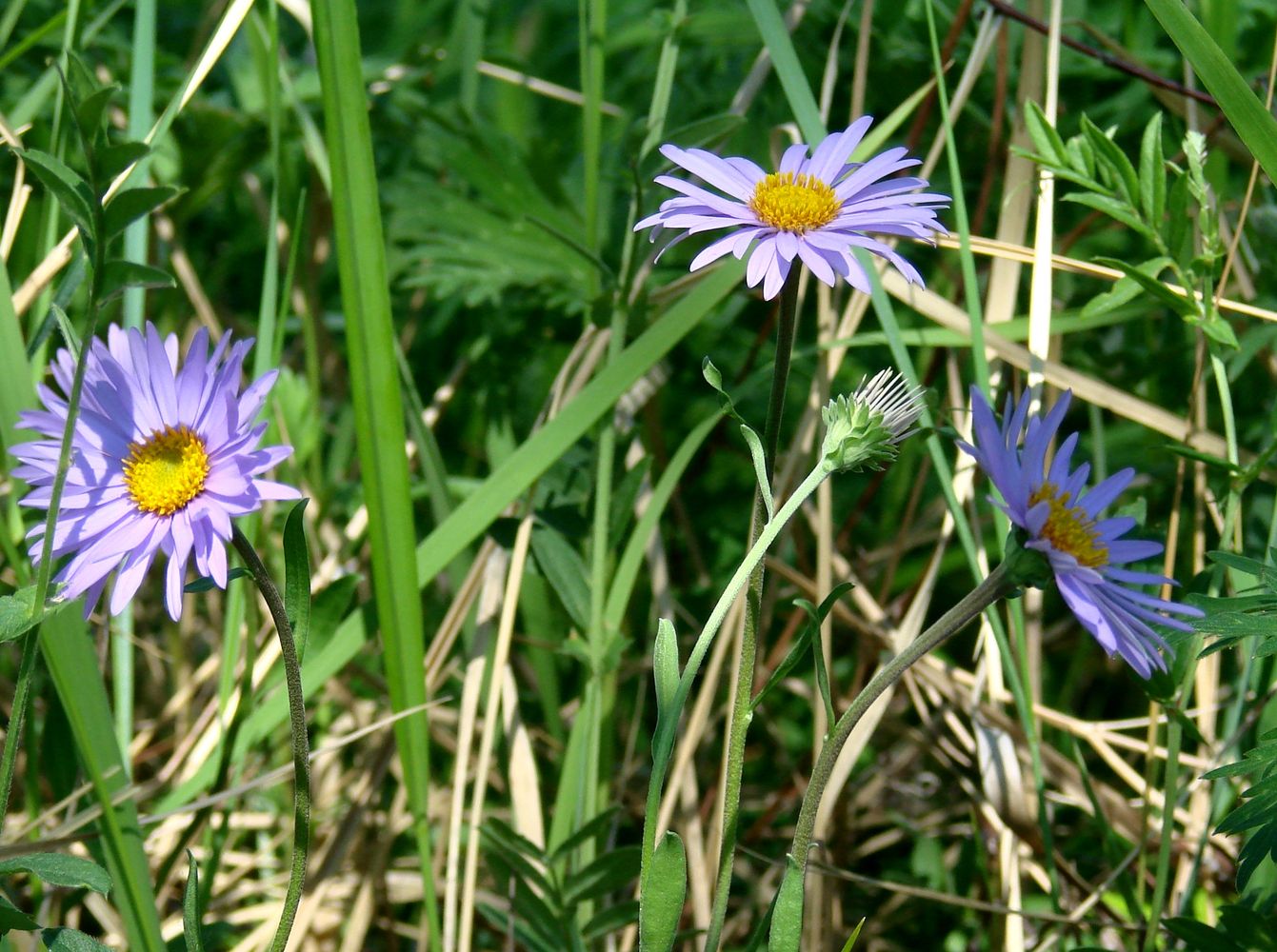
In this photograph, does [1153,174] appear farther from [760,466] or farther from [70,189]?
[70,189]

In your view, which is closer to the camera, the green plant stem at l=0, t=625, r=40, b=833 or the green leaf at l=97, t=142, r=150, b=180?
the green leaf at l=97, t=142, r=150, b=180

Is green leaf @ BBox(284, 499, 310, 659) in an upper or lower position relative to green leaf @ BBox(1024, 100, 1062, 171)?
lower

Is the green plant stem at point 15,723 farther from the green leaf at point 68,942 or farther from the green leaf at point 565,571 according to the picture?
the green leaf at point 565,571

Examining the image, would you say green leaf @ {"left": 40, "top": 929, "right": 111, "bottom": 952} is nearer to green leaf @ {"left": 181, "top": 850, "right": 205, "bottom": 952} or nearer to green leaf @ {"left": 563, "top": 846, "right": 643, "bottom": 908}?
green leaf @ {"left": 181, "top": 850, "right": 205, "bottom": 952}

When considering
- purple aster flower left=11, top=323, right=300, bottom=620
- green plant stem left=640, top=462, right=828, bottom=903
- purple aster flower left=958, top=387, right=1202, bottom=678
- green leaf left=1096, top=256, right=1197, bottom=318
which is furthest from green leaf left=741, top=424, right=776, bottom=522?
green leaf left=1096, top=256, right=1197, bottom=318

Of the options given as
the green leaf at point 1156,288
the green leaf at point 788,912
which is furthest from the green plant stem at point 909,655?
the green leaf at point 1156,288

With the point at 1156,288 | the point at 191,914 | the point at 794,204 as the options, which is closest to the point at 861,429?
the point at 794,204

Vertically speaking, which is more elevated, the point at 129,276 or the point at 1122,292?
the point at 1122,292

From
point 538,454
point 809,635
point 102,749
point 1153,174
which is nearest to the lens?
point 809,635
